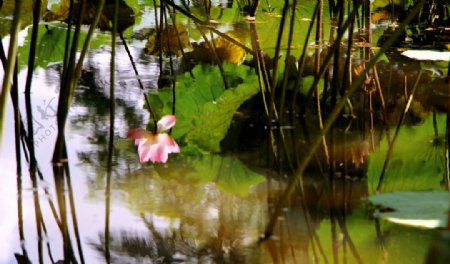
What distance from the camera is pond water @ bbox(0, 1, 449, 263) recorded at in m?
0.98

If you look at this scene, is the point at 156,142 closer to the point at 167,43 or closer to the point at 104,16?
the point at 167,43

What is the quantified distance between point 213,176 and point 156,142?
0.14 meters

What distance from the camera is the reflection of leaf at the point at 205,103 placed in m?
1.56

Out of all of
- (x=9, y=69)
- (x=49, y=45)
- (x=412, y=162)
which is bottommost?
(x=412, y=162)

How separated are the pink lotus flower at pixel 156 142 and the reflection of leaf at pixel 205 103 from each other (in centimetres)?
6

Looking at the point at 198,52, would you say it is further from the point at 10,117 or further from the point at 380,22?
the point at 380,22

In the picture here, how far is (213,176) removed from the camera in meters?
1.30

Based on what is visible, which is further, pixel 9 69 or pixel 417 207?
pixel 417 207

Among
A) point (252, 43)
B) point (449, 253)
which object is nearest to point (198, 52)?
point (252, 43)

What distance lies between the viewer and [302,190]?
1.24 meters

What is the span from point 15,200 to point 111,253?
220mm

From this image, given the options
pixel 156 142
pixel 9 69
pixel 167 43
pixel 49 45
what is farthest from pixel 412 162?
pixel 49 45

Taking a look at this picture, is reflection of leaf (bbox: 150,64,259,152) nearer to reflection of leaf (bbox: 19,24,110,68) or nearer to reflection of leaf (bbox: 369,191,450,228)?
reflection of leaf (bbox: 19,24,110,68)

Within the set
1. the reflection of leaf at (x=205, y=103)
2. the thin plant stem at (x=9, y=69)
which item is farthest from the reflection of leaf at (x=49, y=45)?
the thin plant stem at (x=9, y=69)
